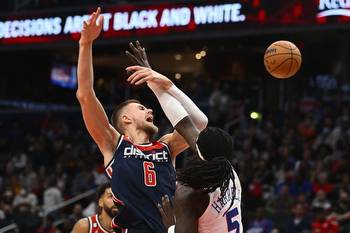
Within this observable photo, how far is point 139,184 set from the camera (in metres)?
5.08

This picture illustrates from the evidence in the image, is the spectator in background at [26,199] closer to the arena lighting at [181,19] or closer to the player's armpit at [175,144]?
the arena lighting at [181,19]

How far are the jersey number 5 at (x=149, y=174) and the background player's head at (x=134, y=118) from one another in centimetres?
31

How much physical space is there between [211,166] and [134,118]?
142 cm

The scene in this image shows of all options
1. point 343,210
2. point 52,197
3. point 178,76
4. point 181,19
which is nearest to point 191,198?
point 343,210

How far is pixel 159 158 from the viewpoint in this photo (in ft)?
17.2

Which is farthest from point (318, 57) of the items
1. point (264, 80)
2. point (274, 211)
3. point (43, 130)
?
point (274, 211)

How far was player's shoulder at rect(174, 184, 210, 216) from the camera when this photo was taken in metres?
4.08

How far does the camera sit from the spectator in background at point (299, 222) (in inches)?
506

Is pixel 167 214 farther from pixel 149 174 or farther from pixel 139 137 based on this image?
pixel 139 137

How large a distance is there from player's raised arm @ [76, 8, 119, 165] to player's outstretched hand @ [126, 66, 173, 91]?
33cm

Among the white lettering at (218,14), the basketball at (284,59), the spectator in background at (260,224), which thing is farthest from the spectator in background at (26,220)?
the basketball at (284,59)

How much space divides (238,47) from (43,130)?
22.1 feet

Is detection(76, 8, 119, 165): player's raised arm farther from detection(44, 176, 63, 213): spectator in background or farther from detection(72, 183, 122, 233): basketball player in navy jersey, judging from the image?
detection(44, 176, 63, 213): spectator in background

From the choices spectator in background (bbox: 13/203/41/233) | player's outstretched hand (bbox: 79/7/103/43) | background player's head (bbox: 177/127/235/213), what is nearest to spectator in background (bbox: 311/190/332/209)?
spectator in background (bbox: 13/203/41/233)
